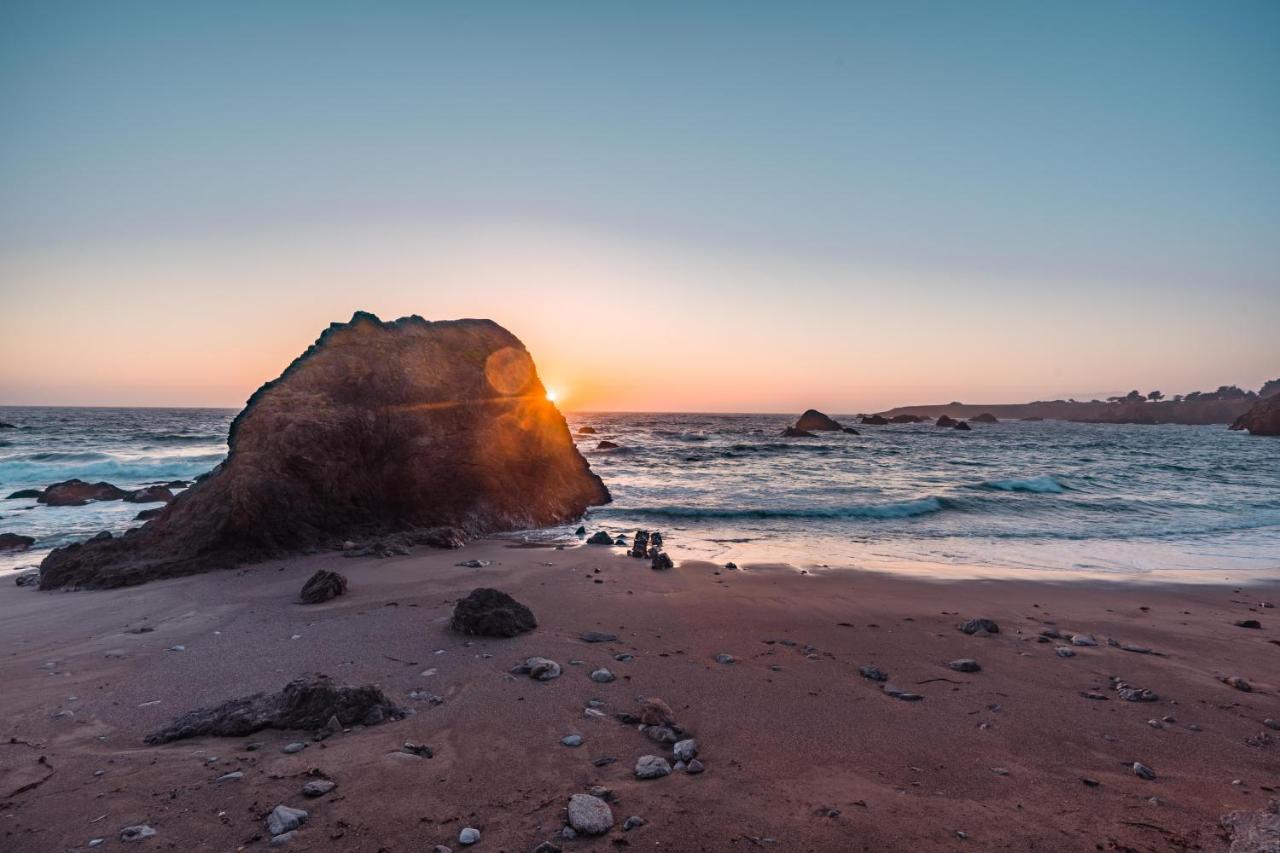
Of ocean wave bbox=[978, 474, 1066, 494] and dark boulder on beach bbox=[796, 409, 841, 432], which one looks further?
dark boulder on beach bbox=[796, 409, 841, 432]

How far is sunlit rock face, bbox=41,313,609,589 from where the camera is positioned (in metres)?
9.62

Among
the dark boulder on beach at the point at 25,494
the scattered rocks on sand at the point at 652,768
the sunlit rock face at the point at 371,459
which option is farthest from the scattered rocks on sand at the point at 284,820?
the dark boulder on beach at the point at 25,494

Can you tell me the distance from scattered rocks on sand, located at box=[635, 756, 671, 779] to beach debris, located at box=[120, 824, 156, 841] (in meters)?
2.49

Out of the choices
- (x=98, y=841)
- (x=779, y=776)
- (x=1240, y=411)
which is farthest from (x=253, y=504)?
(x=1240, y=411)

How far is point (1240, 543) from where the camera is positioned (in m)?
13.9

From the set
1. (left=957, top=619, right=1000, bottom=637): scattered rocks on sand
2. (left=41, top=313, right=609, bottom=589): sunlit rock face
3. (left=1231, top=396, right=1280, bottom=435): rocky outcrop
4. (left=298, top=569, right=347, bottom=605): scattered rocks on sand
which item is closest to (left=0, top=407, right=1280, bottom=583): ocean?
(left=41, top=313, right=609, bottom=589): sunlit rock face

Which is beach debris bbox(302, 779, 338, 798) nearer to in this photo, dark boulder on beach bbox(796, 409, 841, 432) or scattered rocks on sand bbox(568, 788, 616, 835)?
scattered rocks on sand bbox(568, 788, 616, 835)

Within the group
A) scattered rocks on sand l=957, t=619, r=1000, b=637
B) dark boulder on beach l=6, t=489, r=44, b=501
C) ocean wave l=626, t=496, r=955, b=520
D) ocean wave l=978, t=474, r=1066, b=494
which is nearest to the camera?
scattered rocks on sand l=957, t=619, r=1000, b=637

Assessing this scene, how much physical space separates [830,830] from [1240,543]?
16286 millimetres

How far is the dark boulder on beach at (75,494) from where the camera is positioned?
17.8 metres

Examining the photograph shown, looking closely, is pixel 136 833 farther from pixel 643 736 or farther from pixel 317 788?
pixel 643 736

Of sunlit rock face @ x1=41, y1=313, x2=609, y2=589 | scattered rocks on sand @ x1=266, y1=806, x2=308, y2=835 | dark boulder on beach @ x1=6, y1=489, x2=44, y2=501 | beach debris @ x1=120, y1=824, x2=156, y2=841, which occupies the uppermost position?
sunlit rock face @ x1=41, y1=313, x2=609, y2=589

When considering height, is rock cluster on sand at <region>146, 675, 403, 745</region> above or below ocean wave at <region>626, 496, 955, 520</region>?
above

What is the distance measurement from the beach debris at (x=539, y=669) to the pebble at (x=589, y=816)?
6.06ft
